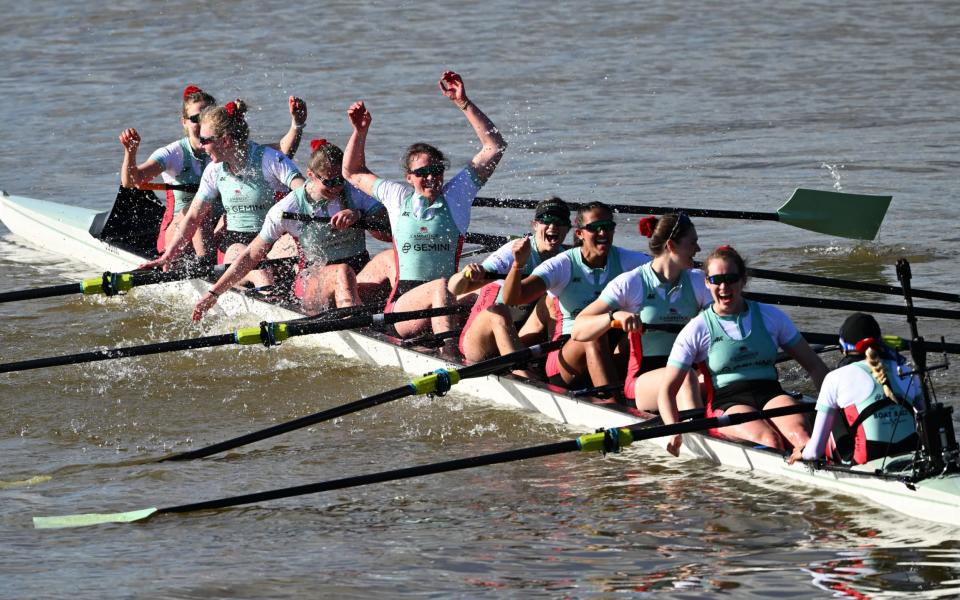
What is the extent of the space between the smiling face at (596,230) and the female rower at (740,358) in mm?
889

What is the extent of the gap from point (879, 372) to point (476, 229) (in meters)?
7.90

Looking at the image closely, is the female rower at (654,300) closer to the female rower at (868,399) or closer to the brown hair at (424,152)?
the female rower at (868,399)

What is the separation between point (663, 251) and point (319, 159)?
277 centimetres

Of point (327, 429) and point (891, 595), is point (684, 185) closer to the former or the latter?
point (327, 429)

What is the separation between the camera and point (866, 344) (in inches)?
243

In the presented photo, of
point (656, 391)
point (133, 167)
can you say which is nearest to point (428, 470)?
point (656, 391)

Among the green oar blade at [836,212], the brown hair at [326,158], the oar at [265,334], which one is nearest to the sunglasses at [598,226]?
the oar at [265,334]

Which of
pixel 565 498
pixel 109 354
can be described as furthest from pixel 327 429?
pixel 565 498

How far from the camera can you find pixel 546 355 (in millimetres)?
8023

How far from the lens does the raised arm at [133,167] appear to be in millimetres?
10797

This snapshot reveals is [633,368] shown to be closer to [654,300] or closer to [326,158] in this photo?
[654,300]

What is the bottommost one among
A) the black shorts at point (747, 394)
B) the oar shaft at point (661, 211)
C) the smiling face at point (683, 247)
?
the black shorts at point (747, 394)

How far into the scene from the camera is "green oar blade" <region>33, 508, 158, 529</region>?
683 centimetres

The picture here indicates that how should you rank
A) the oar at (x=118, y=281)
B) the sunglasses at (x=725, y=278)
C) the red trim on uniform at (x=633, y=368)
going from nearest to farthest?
the sunglasses at (x=725, y=278) → the red trim on uniform at (x=633, y=368) → the oar at (x=118, y=281)
